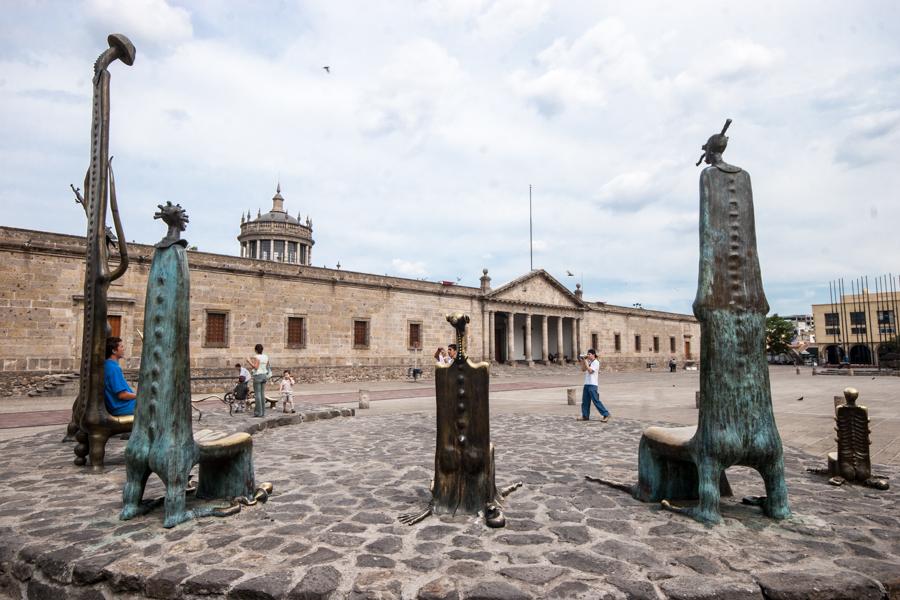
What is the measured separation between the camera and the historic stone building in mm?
16453

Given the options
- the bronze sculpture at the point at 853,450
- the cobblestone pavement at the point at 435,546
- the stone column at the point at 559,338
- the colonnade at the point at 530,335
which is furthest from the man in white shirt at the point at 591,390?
the stone column at the point at 559,338

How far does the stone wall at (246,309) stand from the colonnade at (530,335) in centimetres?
170

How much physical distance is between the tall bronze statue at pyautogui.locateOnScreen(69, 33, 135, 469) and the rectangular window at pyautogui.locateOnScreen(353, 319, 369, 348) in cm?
1824

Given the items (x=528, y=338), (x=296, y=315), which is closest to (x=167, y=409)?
(x=296, y=315)

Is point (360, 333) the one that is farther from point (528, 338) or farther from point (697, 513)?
point (697, 513)

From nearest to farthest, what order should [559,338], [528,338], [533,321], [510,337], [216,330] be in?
[216,330], [510,337], [528,338], [559,338], [533,321]

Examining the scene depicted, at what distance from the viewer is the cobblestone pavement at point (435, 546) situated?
262 centimetres

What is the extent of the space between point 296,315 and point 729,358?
2055cm

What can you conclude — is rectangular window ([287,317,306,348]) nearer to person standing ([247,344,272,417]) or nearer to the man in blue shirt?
person standing ([247,344,272,417])

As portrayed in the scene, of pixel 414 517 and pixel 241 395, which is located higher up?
pixel 241 395

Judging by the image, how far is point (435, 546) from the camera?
318 cm

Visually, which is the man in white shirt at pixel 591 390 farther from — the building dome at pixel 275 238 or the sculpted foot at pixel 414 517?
the building dome at pixel 275 238

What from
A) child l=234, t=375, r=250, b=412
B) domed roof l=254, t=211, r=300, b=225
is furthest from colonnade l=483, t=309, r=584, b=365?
domed roof l=254, t=211, r=300, b=225

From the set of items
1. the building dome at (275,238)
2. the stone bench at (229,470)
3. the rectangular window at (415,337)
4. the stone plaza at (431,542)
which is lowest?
the stone plaza at (431,542)
